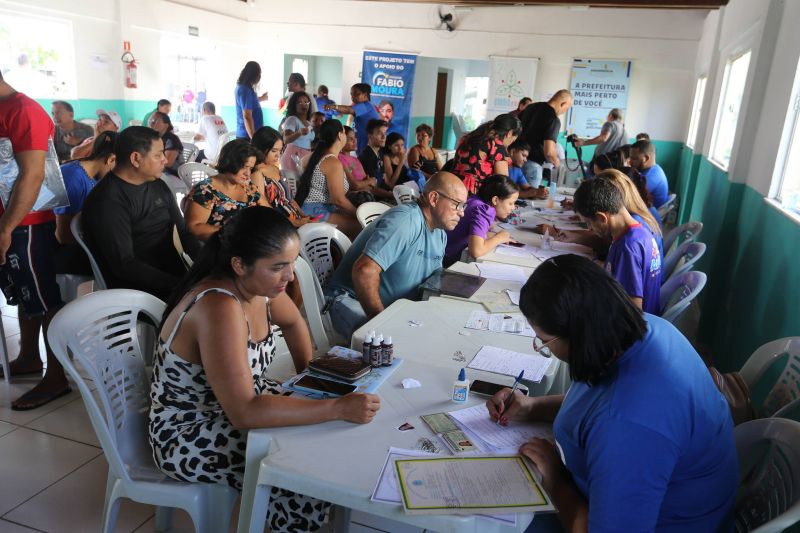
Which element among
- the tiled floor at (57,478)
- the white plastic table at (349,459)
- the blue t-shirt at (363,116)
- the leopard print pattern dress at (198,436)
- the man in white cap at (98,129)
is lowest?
the tiled floor at (57,478)

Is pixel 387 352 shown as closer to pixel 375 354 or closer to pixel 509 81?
pixel 375 354

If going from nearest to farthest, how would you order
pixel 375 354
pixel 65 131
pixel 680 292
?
pixel 375 354
pixel 680 292
pixel 65 131

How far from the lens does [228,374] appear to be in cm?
154

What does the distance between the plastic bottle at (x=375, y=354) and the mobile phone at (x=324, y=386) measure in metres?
0.16

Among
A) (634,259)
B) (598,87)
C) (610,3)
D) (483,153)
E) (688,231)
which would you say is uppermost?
(610,3)

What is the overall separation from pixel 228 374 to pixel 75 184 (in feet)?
7.39

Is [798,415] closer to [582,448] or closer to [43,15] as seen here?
[582,448]

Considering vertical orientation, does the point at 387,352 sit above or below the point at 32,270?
above

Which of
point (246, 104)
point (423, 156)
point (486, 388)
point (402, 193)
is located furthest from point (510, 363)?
point (246, 104)

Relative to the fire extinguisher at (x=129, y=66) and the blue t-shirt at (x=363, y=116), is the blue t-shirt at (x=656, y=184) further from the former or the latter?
the fire extinguisher at (x=129, y=66)

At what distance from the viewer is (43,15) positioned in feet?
24.2

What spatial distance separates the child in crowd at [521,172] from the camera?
5.80 meters

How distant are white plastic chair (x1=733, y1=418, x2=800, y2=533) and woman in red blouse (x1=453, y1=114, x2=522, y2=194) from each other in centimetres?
327

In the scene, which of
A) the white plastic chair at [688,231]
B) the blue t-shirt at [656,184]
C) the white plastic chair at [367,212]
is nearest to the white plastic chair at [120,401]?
the white plastic chair at [367,212]
